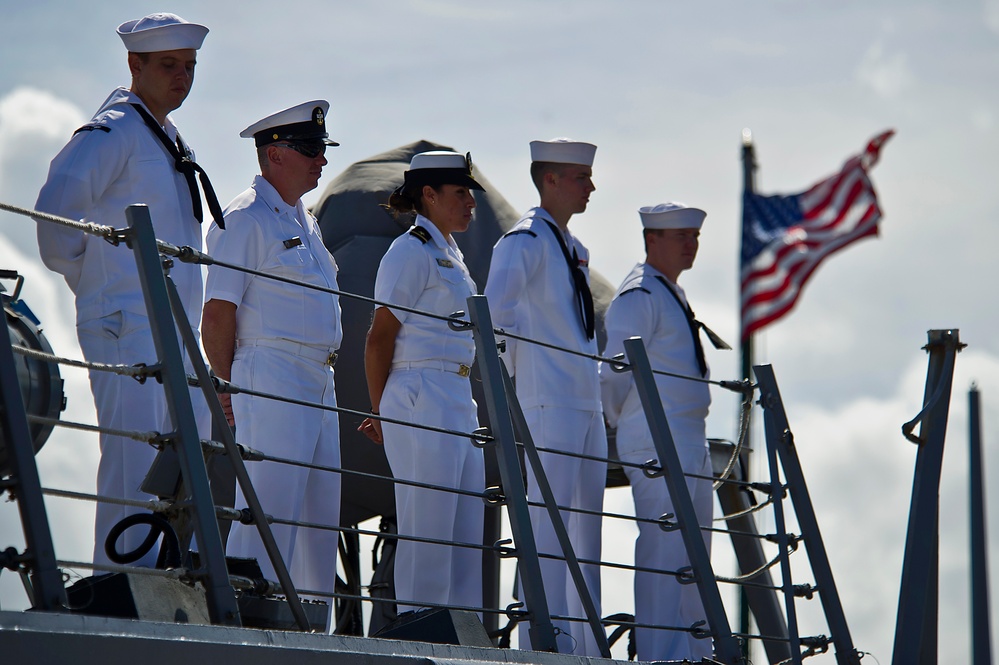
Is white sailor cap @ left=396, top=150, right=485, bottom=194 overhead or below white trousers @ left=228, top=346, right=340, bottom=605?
overhead

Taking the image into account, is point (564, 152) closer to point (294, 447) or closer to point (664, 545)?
point (664, 545)

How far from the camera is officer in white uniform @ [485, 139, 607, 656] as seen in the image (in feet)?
18.5

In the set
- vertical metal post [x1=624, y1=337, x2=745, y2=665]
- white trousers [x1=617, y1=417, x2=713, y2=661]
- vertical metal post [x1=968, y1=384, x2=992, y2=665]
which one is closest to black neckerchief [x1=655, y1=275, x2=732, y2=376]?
white trousers [x1=617, y1=417, x2=713, y2=661]

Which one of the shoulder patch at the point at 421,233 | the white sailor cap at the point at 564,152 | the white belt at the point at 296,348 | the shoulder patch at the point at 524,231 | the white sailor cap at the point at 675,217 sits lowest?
the white belt at the point at 296,348

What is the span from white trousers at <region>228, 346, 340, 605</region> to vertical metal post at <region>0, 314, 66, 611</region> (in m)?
1.85

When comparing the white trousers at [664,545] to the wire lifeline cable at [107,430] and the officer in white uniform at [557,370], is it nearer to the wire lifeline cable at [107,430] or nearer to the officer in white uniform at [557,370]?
the officer in white uniform at [557,370]

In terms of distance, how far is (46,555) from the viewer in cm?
259

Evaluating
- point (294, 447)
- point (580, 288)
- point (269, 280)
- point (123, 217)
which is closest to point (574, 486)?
point (580, 288)

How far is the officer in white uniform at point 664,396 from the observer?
6020 millimetres

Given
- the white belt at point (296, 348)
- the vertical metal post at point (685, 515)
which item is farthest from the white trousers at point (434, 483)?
the vertical metal post at point (685, 515)

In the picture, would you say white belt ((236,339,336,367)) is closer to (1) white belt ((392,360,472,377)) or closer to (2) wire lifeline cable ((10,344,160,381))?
(1) white belt ((392,360,472,377))

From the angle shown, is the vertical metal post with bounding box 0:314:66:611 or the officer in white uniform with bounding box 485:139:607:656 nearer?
the vertical metal post with bounding box 0:314:66:611

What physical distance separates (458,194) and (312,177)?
0.59 m

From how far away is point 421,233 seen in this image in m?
5.21
